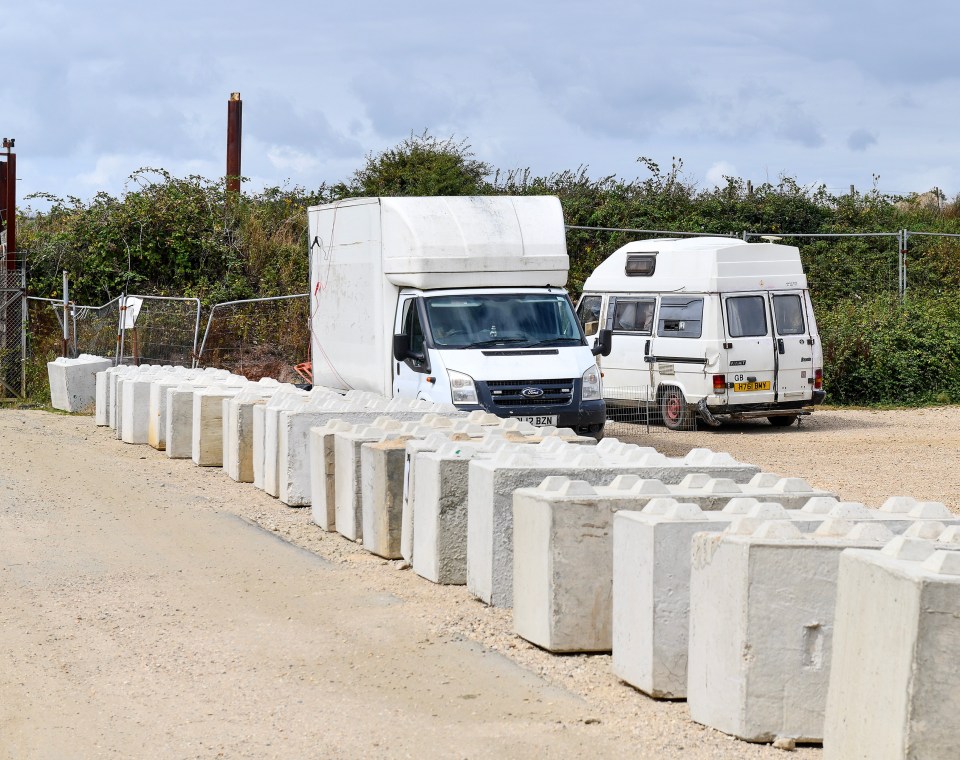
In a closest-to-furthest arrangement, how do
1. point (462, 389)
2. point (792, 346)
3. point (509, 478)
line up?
point (509, 478) → point (462, 389) → point (792, 346)

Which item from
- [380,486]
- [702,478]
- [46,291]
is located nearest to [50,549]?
[380,486]

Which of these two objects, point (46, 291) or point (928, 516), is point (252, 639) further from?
point (46, 291)

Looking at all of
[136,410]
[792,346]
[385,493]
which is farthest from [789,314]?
[385,493]

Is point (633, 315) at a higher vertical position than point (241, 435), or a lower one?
higher

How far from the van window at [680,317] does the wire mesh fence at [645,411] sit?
3.18 feet

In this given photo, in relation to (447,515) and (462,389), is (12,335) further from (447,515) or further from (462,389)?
(447,515)

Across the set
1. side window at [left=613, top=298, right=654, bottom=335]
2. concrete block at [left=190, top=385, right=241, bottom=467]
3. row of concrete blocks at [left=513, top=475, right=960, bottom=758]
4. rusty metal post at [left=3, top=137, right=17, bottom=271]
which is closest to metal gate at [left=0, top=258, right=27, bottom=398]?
rusty metal post at [left=3, top=137, right=17, bottom=271]

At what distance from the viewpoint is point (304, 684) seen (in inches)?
268

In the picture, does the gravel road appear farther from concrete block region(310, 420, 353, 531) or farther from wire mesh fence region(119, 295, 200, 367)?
wire mesh fence region(119, 295, 200, 367)

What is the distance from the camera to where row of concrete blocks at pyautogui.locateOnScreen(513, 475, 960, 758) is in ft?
15.9

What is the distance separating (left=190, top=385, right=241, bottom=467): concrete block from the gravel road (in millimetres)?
2628

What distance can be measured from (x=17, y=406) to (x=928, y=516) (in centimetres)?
2101

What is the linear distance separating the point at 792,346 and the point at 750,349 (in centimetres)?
75

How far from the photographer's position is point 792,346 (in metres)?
21.4
